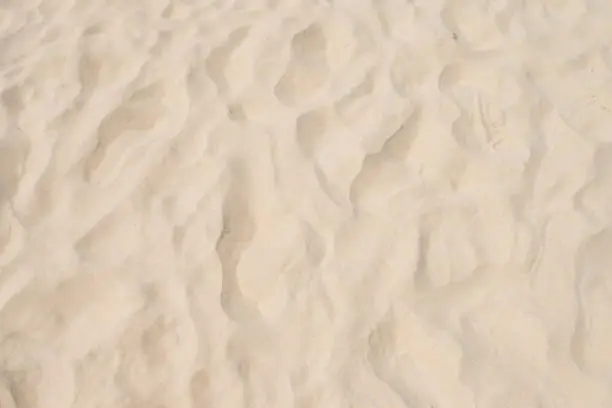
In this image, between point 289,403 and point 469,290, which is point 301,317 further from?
point 469,290

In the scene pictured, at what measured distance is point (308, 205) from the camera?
101 inches

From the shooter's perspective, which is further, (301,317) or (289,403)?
(301,317)

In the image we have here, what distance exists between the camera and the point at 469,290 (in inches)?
92.6

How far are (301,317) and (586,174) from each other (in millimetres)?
1183

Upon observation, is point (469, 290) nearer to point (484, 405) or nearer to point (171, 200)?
point (484, 405)

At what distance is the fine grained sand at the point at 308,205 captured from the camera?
7.20ft

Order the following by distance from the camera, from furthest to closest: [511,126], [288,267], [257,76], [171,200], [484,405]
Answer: [257,76] < [511,126] < [171,200] < [288,267] < [484,405]

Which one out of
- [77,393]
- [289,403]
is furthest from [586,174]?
[77,393]

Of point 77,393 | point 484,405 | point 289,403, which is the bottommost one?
point 484,405

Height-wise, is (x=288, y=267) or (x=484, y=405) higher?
(x=288, y=267)

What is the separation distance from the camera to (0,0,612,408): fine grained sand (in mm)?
2195

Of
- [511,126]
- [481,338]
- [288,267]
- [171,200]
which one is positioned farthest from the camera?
[511,126]

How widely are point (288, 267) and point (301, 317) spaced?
20 centimetres

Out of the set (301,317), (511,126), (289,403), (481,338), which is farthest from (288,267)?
(511,126)
